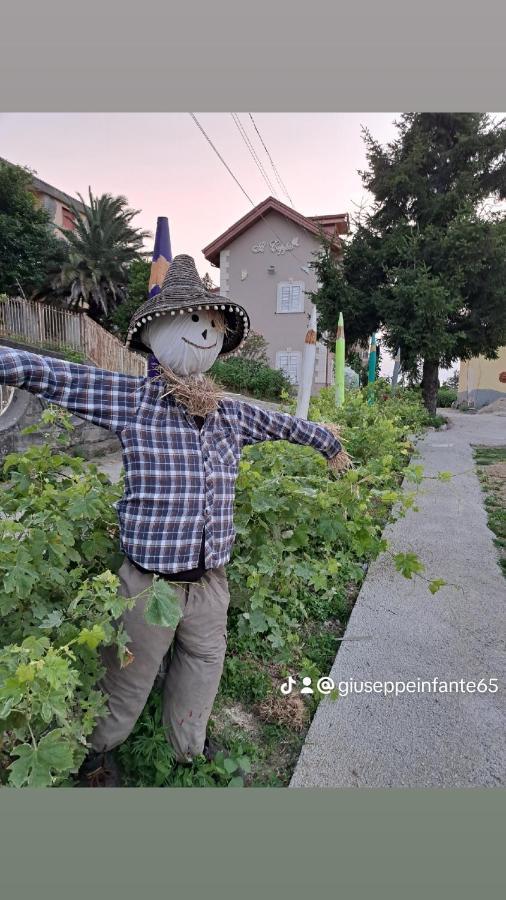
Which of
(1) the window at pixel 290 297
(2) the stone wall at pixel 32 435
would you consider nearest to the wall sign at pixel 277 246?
(1) the window at pixel 290 297

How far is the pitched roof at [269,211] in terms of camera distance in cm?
165

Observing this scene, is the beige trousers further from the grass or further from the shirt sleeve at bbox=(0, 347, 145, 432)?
the grass

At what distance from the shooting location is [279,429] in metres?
1.50

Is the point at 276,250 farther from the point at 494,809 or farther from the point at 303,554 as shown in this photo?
the point at 494,809

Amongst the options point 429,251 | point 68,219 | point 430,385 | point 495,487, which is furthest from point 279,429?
point 495,487

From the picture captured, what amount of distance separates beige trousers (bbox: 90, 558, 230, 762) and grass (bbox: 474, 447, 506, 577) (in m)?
1.40

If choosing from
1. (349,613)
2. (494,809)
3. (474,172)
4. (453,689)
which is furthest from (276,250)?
(494,809)

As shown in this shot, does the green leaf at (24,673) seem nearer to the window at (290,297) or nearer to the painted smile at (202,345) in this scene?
the painted smile at (202,345)

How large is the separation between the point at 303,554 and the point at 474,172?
5.68 feet

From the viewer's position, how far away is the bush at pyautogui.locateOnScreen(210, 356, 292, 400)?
157 cm

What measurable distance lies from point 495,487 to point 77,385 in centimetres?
235

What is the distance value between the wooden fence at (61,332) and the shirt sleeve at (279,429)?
38 cm

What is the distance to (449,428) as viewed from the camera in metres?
2.91

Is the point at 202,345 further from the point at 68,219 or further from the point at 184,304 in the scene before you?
the point at 68,219
